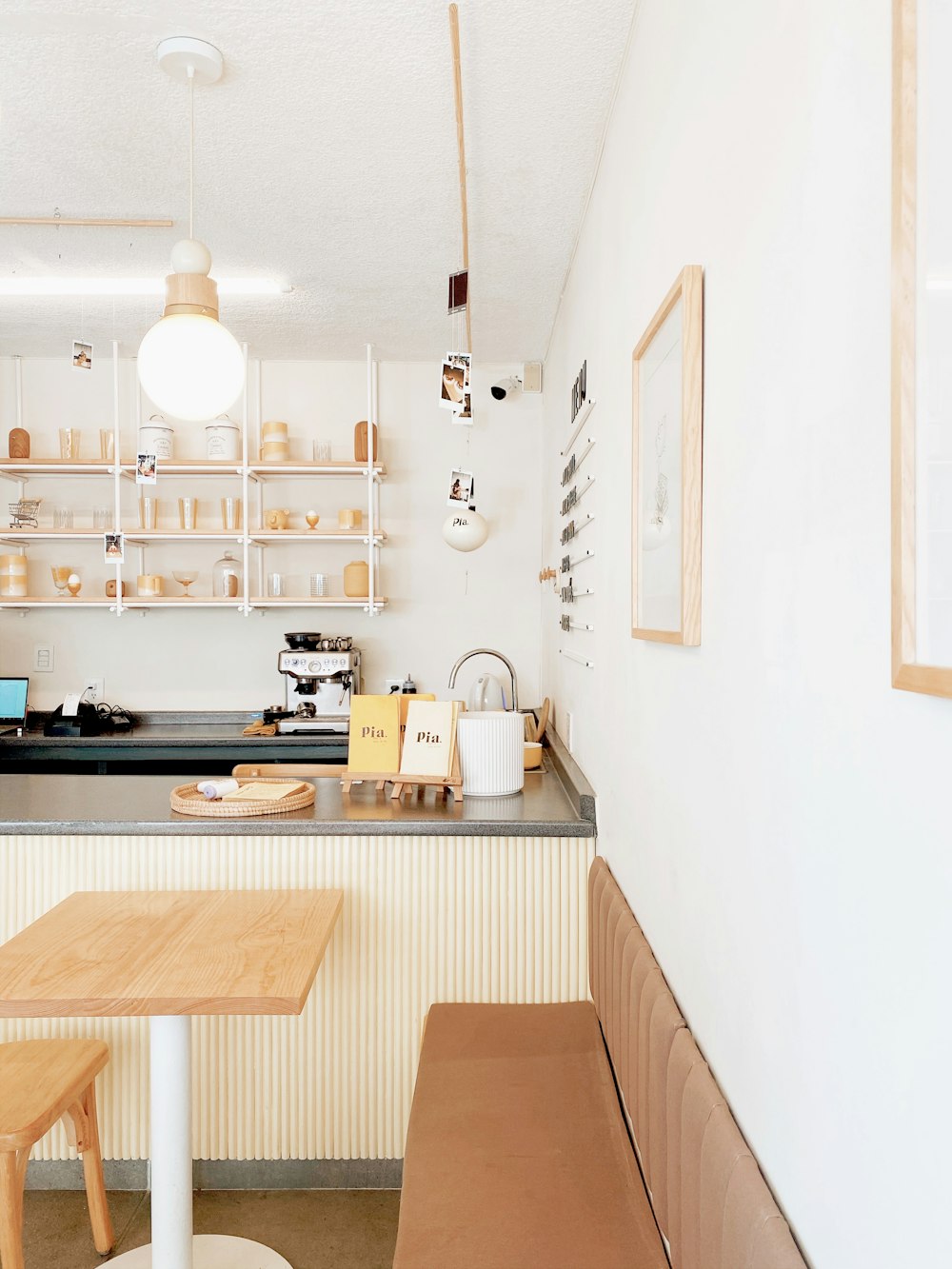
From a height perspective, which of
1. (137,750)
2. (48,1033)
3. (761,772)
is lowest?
(48,1033)

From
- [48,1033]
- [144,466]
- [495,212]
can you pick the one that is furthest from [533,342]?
[48,1033]

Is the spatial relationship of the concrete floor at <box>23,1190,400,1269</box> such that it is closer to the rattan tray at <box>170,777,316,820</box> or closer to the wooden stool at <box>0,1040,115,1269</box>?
the wooden stool at <box>0,1040,115,1269</box>

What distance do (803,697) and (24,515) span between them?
4.18 meters

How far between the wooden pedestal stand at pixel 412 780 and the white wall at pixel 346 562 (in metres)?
1.85

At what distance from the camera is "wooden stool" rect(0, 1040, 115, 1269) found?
1.75 metres

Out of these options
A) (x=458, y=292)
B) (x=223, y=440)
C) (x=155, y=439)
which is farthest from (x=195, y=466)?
(x=458, y=292)

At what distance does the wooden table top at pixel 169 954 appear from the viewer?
1.56m

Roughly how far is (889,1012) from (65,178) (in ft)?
9.44

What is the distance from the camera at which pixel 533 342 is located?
4.06m

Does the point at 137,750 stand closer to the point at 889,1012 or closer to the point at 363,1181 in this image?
the point at 363,1181

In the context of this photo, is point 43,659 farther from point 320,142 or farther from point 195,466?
point 320,142

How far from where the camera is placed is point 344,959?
2348 mm

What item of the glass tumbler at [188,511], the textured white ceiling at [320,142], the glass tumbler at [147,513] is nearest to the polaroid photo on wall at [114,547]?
the glass tumbler at [147,513]

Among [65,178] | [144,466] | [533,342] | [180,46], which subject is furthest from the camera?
[533,342]
